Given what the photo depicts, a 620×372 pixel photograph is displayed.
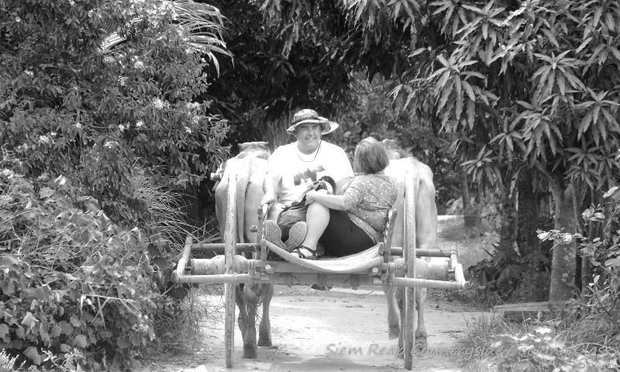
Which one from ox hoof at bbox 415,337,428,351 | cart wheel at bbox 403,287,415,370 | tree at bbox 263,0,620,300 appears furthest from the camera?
ox hoof at bbox 415,337,428,351

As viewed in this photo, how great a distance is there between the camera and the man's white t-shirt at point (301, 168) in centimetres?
744

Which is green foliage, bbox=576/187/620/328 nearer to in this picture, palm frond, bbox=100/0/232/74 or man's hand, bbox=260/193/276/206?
man's hand, bbox=260/193/276/206

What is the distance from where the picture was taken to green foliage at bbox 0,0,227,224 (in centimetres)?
707

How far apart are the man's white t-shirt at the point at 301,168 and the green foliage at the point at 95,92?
37.0 inches

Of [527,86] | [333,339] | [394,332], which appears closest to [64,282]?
[333,339]

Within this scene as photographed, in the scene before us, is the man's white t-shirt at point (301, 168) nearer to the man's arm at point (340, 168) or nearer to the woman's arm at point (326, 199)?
the man's arm at point (340, 168)

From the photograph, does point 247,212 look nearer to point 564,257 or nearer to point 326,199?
point 326,199

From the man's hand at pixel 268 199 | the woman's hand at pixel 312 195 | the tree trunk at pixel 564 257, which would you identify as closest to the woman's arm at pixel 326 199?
the woman's hand at pixel 312 195

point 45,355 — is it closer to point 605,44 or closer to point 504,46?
point 504,46

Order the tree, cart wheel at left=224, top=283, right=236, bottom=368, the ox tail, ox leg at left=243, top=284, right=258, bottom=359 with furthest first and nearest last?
the tree
ox leg at left=243, top=284, right=258, bottom=359
the ox tail
cart wheel at left=224, top=283, right=236, bottom=368

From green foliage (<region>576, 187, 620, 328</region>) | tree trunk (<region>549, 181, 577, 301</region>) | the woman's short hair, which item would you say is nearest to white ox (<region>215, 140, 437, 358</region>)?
the woman's short hair

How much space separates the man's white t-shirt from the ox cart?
0.44m

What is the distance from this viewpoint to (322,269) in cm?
638

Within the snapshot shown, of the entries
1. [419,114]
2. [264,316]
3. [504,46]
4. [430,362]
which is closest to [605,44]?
[504,46]
